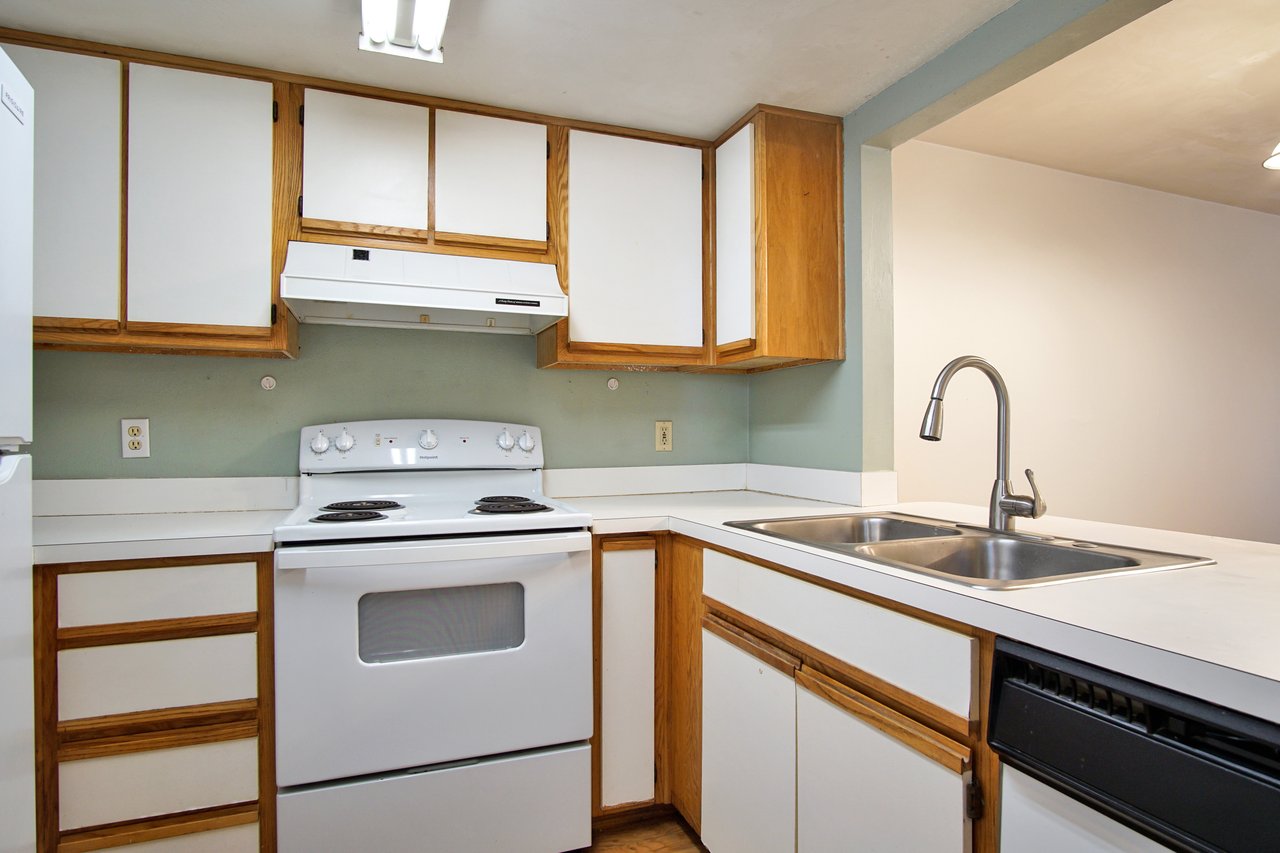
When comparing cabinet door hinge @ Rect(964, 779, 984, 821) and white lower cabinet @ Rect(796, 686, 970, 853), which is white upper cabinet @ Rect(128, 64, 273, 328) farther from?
cabinet door hinge @ Rect(964, 779, 984, 821)

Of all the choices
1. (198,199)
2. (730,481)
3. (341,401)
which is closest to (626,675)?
(730,481)

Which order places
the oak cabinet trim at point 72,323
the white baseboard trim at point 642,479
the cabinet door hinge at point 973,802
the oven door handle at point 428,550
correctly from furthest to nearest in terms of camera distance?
the white baseboard trim at point 642,479
the oak cabinet trim at point 72,323
the oven door handle at point 428,550
the cabinet door hinge at point 973,802

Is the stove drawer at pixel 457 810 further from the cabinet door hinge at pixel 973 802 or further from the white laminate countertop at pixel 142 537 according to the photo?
the cabinet door hinge at pixel 973 802

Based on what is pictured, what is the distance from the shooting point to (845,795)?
1.21 metres

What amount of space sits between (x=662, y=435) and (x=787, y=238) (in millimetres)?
831

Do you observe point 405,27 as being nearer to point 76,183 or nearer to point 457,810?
point 76,183

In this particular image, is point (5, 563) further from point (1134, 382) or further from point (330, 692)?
point (1134, 382)

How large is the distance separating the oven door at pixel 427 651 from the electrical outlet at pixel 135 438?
774mm

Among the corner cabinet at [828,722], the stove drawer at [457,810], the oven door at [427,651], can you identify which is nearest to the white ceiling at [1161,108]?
the corner cabinet at [828,722]

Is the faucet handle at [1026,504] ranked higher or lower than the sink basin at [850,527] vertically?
higher

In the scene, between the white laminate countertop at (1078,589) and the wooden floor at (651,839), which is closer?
the white laminate countertop at (1078,589)

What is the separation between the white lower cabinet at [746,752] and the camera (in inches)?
54.7

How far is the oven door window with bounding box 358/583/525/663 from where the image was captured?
1.59 meters

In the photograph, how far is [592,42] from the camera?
5.64ft
